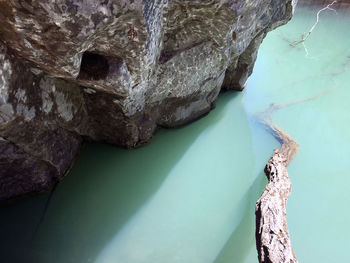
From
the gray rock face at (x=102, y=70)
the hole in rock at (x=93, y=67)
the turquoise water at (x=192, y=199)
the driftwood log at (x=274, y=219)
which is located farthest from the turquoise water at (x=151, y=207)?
the hole in rock at (x=93, y=67)

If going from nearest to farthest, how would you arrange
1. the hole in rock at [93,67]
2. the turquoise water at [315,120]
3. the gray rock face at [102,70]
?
the gray rock face at [102,70], the hole in rock at [93,67], the turquoise water at [315,120]

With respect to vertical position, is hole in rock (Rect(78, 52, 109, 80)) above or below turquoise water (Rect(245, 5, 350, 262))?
above

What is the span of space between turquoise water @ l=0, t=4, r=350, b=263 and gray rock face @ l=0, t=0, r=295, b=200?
28 centimetres

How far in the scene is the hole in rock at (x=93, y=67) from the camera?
7.53 ft

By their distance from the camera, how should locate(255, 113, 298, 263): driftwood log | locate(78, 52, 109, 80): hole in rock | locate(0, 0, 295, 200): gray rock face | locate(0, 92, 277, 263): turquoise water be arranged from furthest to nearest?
locate(0, 92, 277, 263): turquoise water < locate(78, 52, 109, 80): hole in rock < locate(255, 113, 298, 263): driftwood log < locate(0, 0, 295, 200): gray rock face

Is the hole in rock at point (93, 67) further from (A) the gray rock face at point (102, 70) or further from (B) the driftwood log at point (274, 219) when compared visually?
(B) the driftwood log at point (274, 219)

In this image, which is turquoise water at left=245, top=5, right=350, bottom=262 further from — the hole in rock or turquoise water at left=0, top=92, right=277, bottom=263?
the hole in rock

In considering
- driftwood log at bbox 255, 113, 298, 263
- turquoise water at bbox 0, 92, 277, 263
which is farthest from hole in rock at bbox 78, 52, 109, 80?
driftwood log at bbox 255, 113, 298, 263

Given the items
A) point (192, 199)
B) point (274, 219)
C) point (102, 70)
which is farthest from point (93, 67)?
point (274, 219)

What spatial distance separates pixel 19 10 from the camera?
1.54m

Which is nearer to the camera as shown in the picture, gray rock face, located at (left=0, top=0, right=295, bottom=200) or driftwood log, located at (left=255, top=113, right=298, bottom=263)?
gray rock face, located at (left=0, top=0, right=295, bottom=200)

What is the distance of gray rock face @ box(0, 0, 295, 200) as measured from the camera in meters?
1.74

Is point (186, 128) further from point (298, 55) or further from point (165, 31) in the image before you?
point (298, 55)

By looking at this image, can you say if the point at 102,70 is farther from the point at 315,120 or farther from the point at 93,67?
the point at 315,120
